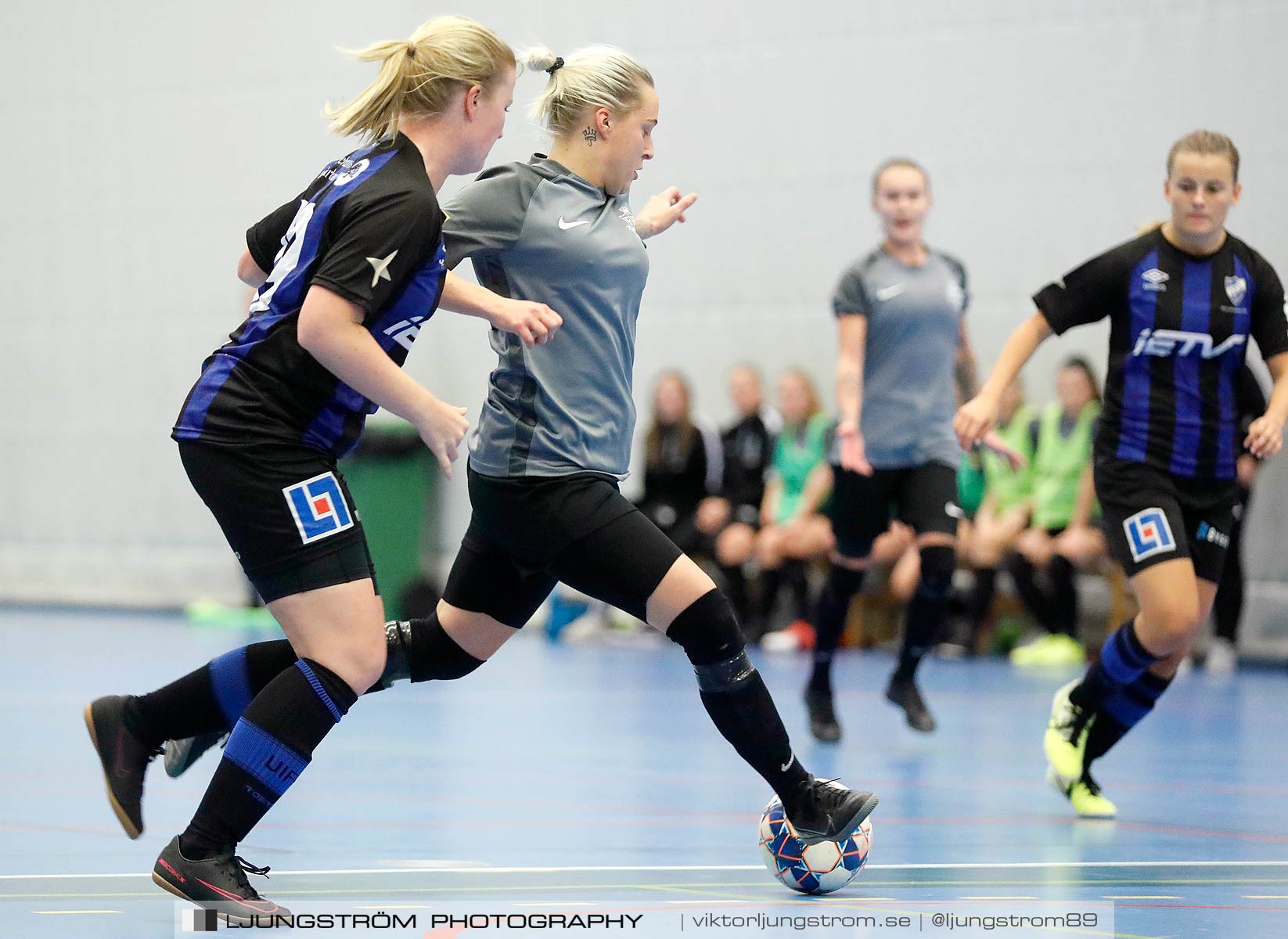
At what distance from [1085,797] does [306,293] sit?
8.93 ft

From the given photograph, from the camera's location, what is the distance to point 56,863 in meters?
3.93

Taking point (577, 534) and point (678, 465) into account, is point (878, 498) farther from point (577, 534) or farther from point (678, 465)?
point (678, 465)

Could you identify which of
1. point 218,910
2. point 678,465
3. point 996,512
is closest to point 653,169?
point 678,465

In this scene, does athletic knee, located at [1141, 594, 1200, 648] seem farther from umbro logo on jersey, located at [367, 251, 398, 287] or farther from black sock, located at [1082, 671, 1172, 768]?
umbro logo on jersey, located at [367, 251, 398, 287]

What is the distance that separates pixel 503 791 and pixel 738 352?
21.7 ft

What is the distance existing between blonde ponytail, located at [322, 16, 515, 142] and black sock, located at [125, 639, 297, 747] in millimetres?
1119

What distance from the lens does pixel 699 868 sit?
12.9 ft

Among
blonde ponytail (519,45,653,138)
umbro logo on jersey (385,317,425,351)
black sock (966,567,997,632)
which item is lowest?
black sock (966,567,997,632)

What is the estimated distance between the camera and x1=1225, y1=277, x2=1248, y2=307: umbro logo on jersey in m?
4.79

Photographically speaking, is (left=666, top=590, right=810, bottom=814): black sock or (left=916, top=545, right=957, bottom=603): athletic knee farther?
(left=916, top=545, right=957, bottom=603): athletic knee

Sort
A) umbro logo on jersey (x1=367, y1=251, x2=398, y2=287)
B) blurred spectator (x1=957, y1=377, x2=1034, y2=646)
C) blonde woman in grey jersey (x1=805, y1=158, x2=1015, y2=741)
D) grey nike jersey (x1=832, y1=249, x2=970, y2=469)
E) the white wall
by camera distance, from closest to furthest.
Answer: umbro logo on jersey (x1=367, y1=251, x2=398, y2=287) < blonde woman in grey jersey (x1=805, y1=158, x2=1015, y2=741) < grey nike jersey (x1=832, y1=249, x2=970, y2=469) < blurred spectator (x1=957, y1=377, x2=1034, y2=646) < the white wall

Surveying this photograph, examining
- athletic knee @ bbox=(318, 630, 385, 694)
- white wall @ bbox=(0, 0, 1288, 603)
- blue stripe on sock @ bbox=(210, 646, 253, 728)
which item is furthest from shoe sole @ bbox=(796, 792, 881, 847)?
white wall @ bbox=(0, 0, 1288, 603)

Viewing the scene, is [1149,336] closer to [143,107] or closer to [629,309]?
[629,309]

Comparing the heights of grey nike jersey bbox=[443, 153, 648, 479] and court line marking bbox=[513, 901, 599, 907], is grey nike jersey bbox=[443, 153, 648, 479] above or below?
above
